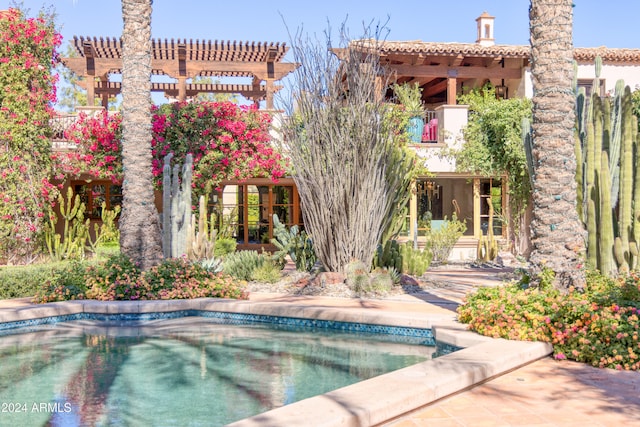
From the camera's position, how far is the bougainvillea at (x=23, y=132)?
14.7 metres

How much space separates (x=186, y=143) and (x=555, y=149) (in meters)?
11.4

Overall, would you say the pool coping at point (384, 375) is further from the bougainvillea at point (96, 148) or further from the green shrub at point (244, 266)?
the bougainvillea at point (96, 148)

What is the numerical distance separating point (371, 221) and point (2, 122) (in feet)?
29.5

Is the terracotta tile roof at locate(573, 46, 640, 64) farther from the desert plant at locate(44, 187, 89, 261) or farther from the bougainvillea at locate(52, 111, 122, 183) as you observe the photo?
the desert plant at locate(44, 187, 89, 261)

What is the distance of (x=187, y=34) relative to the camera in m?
19.5

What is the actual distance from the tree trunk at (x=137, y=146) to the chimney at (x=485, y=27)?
1470 centimetres

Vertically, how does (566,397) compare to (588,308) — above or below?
below

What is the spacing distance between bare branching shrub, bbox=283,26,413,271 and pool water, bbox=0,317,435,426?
2520 millimetres

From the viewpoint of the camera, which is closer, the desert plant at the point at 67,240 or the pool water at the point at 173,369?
the pool water at the point at 173,369

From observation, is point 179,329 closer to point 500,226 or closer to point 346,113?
point 346,113

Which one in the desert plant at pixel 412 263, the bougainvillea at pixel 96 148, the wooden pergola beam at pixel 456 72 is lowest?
the desert plant at pixel 412 263

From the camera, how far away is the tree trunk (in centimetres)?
1022

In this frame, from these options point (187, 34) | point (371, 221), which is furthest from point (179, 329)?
point (187, 34)

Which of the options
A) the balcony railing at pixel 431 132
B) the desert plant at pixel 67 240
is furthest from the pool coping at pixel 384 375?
the balcony railing at pixel 431 132
